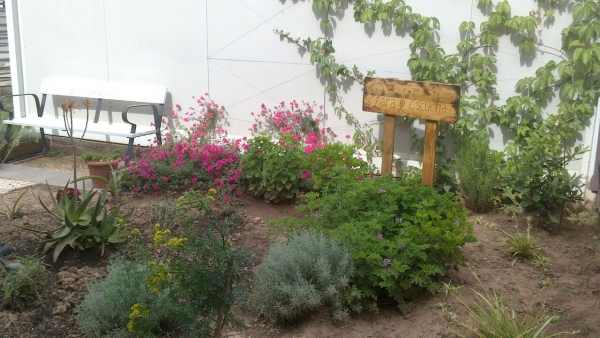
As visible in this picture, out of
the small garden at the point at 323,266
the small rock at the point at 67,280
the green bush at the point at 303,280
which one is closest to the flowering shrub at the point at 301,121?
the small garden at the point at 323,266

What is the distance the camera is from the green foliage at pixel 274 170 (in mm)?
5605

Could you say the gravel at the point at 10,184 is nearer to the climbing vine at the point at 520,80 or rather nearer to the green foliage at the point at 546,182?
the climbing vine at the point at 520,80

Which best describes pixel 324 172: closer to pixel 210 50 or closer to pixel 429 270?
pixel 429 270

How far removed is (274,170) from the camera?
5.59 metres

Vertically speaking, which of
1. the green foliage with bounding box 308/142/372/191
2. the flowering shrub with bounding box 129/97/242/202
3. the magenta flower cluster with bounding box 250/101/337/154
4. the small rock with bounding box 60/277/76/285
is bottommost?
the small rock with bounding box 60/277/76/285

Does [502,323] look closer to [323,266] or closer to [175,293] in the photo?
[323,266]

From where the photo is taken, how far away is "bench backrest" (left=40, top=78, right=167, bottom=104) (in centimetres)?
738

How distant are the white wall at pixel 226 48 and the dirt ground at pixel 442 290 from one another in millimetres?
1363

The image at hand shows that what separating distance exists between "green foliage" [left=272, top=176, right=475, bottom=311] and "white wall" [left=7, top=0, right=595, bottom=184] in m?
2.28

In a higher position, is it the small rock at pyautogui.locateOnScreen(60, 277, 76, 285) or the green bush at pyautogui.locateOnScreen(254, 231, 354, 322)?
the green bush at pyautogui.locateOnScreen(254, 231, 354, 322)

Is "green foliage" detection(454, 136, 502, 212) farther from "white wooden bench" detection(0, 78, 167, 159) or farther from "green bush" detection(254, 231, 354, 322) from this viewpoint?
"white wooden bench" detection(0, 78, 167, 159)

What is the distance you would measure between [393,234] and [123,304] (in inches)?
68.1

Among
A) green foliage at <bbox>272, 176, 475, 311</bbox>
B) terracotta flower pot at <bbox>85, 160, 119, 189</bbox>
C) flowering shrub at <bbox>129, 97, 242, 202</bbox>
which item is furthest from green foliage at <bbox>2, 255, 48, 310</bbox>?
terracotta flower pot at <bbox>85, 160, 119, 189</bbox>

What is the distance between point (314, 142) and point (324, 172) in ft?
3.45
